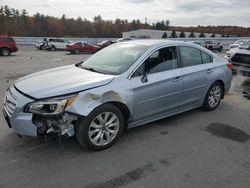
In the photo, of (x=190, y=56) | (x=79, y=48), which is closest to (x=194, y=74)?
(x=190, y=56)

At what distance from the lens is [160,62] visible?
4309 mm

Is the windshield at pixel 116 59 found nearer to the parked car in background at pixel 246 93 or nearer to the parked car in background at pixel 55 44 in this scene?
the parked car in background at pixel 246 93

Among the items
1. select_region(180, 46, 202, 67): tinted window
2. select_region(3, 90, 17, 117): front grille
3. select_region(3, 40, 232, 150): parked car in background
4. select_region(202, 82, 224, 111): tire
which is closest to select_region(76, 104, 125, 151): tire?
select_region(3, 40, 232, 150): parked car in background

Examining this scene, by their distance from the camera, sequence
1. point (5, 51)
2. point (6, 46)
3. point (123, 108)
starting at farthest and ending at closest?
point (5, 51)
point (6, 46)
point (123, 108)

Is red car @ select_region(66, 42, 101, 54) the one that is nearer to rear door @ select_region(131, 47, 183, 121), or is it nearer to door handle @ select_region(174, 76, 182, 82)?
rear door @ select_region(131, 47, 183, 121)

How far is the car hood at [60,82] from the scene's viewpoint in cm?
329

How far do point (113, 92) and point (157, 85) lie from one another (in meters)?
0.92

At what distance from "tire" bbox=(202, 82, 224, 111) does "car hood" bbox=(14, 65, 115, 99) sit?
8.50ft

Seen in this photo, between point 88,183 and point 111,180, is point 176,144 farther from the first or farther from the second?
point 88,183

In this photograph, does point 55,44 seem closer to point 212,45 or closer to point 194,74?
point 212,45

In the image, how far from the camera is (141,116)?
159 inches

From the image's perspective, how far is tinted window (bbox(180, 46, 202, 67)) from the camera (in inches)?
185

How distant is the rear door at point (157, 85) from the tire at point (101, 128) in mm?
395

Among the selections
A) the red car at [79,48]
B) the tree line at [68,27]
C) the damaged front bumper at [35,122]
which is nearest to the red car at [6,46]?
the red car at [79,48]
